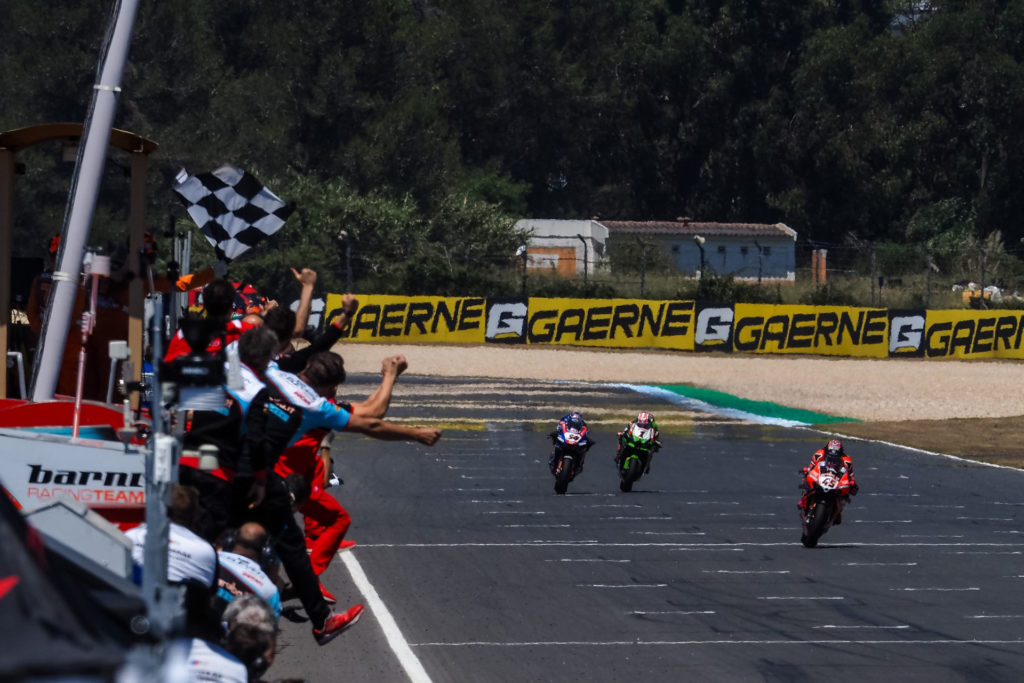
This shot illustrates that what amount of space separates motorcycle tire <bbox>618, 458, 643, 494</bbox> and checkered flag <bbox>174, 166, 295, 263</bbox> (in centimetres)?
524

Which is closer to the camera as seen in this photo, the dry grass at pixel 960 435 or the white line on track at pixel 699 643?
the white line on track at pixel 699 643

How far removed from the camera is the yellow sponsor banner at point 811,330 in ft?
148

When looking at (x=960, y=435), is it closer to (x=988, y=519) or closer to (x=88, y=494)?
(x=988, y=519)

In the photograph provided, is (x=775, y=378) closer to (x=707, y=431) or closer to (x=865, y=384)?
(x=865, y=384)

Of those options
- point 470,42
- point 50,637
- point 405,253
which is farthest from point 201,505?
point 470,42

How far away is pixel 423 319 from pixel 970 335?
15399mm

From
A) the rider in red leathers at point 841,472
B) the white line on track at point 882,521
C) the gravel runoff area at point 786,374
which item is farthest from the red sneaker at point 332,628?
the gravel runoff area at point 786,374

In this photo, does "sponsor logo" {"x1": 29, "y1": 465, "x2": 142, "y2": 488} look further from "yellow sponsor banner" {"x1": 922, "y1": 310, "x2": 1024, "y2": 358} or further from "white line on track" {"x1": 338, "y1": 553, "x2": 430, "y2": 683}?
"yellow sponsor banner" {"x1": 922, "y1": 310, "x2": 1024, "y2": 358}

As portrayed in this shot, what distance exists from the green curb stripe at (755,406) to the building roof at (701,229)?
4230cm

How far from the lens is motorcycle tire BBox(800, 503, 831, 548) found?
41.7 feet

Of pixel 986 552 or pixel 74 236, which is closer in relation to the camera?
pixel 74 236

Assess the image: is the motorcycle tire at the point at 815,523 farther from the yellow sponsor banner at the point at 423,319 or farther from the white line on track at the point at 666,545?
the yellow sponsor banner at the point at 423,319

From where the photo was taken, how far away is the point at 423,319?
46.1 metres

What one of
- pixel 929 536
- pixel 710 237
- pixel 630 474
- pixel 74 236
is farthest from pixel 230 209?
pixel 710 237
